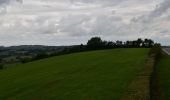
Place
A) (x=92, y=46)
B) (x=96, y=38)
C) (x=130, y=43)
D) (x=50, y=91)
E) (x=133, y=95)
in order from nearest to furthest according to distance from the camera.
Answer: (x=133, y=95), (x=50, y=91), (x=92, y=46), (x=130, y=43), (x=96, y=38)

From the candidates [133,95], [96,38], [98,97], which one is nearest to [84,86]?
[98,97]

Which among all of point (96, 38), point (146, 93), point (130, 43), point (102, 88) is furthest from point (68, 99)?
point (96, 38)

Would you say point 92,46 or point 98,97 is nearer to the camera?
point 98,97

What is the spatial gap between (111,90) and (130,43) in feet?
318

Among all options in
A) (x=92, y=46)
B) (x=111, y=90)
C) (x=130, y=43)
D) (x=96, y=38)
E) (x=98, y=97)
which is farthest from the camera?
(x=96, y=38)

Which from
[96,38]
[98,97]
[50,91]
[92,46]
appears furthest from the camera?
[96,38]

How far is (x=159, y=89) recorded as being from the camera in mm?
19984

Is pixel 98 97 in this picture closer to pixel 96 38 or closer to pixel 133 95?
pixel 133 95

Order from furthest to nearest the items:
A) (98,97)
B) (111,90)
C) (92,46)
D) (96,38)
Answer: (96,38)
(92,46)
(111,90)
(98,97)

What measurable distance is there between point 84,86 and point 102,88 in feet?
6.09

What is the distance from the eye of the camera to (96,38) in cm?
13812

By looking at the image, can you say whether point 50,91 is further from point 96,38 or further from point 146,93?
point 96,38

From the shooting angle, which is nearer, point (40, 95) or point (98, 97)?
point (98, 97)

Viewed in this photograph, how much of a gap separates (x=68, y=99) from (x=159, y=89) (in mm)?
5454
